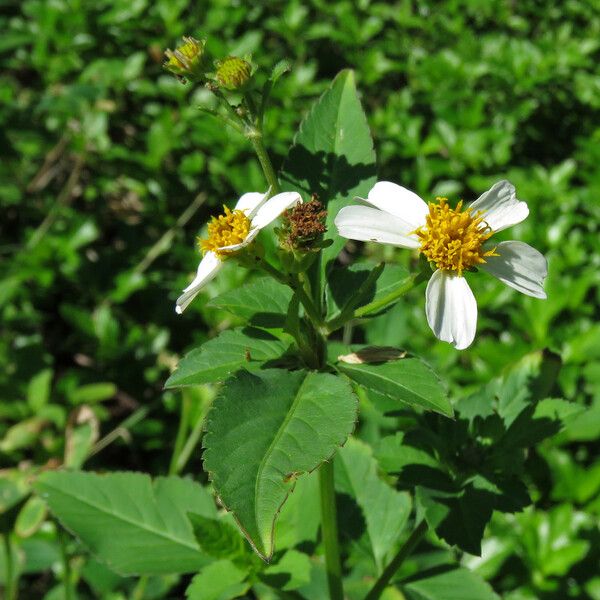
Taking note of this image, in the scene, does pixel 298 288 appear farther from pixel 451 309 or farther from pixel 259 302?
pixel 451 309

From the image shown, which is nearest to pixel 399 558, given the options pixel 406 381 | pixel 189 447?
pixel 406 381

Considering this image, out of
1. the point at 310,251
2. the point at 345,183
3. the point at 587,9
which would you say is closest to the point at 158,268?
the point at 345,183

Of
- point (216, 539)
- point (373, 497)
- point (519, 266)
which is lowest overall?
point (373, 497)

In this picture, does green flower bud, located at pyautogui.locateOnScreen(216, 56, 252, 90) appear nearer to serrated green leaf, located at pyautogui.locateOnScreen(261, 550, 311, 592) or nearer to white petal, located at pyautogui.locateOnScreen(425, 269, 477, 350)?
white petal, located at pyautogui.locateOnScreen(425, 269, 477, 350)

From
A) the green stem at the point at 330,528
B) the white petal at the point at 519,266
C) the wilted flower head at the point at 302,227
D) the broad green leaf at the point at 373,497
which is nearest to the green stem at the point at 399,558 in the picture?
the green stem at the point at 330,528

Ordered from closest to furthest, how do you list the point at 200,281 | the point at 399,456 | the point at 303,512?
1. the point at 200,281
2. the point at 399,456
3. the point at 303,512

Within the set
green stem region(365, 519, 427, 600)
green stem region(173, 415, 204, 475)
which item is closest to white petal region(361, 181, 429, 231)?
green stem region(365, 519, 427, 600)
